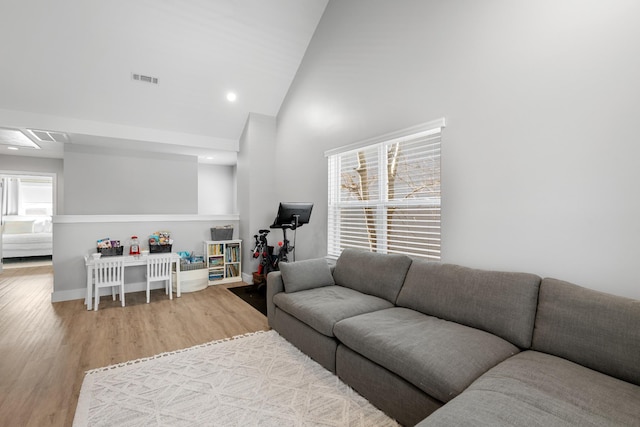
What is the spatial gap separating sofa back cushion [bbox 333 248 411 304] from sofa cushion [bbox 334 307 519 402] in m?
0.45

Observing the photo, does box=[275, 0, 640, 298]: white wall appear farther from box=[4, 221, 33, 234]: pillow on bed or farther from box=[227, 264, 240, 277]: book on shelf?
box=[4, 221, 33, 234]: pillow on bed

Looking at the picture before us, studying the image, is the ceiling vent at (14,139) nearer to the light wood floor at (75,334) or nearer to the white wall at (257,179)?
the light wood floor at (75,334)

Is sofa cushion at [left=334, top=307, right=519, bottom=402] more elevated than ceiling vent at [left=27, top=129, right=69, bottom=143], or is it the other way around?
ceiling vent at [left=27, top=129, right=69, bottom=143]

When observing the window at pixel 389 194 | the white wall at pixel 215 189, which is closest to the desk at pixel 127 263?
the window at pixel 389 194

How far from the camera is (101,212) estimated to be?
5.24 m

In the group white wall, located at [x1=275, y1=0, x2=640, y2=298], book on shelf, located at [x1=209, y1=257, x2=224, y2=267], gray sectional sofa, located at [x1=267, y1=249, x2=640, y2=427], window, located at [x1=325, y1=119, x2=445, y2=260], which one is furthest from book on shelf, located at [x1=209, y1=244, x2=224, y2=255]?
white wall, located at [x1=275, y1=0, x2=640, y2=298]

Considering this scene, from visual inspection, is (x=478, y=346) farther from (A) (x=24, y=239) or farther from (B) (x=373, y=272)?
(A) (x=24, y=239)

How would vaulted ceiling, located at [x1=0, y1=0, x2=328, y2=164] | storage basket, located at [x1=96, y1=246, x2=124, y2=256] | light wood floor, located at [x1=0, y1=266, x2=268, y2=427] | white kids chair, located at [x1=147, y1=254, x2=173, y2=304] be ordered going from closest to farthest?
light wood floor, located at [x1=0, y1=266, x2=268, y2=427], vaulted ceiling, located at [x1=0, y1=0, x2=328, y2=164], white kids chair, located at [x1=147, y1=254, x2=173, y2=304], storage basket, located at [x1=96, y1=246, x2=124, y2=256]

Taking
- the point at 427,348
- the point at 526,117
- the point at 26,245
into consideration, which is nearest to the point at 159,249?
the point at 427,348

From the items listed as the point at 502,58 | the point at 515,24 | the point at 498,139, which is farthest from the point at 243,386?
the point at 515,24

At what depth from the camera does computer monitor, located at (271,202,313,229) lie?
3930 mm

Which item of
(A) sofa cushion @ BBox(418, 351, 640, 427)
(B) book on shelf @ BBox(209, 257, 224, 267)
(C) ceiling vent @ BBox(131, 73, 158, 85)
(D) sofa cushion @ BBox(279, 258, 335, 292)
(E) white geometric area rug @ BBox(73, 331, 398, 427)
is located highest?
(C) ceiling vent @ BBox(131, 73, 158, 85)

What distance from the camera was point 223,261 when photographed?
17.4 ft

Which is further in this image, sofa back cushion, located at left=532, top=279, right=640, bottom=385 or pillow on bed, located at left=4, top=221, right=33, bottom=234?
pillow on bed, located at left=4, top=221, right=33, bottom=234
